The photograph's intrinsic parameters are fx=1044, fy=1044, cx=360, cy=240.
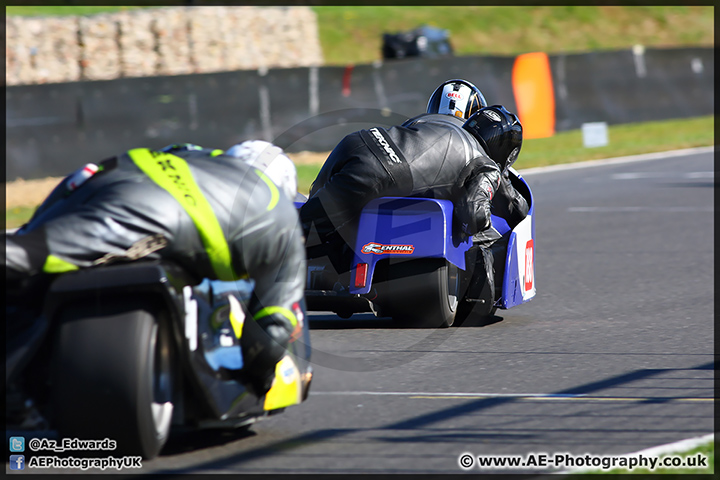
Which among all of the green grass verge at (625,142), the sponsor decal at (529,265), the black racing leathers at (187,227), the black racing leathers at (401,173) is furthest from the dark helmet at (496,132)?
the green grass verge at (625,142)

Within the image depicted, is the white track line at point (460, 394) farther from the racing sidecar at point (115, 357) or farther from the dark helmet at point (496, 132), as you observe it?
the dark helmet at point (496, 132)

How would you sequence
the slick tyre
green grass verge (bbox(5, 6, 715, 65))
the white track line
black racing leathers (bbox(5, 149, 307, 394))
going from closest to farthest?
1. the slick tyre
2. black racing leathers (bbox(5, 149, 307, 394))
3. the white track line
4. green grass verge (bbox(5, 6, 715, 65))

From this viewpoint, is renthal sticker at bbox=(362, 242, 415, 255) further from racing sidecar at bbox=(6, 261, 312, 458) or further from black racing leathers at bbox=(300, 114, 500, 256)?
racing sidecar at bbox=(6, 261, 312, 458)

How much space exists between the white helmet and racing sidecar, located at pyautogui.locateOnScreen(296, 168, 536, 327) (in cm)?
221

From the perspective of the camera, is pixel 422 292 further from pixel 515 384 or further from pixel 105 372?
pixel 105 372

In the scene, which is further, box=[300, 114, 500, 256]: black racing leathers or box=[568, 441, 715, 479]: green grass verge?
box=[300, 114, 500, 256]: black racing leathers

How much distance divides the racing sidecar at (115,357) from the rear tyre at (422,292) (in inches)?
106

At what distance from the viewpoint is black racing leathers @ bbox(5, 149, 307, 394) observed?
3916mm

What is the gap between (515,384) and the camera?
5531 millimetres

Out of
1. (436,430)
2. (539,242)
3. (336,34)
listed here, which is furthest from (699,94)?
(436,430)

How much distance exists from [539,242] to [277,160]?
730 centimetres

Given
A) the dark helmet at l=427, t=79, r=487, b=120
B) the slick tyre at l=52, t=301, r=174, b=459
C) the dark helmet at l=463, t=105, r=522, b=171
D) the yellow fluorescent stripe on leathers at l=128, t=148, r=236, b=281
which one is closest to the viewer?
the slick tyre at l=52, t=301, r=174, b=459

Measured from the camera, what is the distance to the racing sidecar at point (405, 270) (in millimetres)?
6684

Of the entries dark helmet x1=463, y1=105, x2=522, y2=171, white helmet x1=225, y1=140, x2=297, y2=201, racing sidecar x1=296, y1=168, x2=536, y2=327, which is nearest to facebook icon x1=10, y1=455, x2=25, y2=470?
white helmet x1=225, y1=140, x2=297, y2=201
